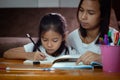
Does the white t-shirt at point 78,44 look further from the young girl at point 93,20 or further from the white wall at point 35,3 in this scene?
the white wall at point 35,3

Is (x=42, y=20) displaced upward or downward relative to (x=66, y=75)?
upward

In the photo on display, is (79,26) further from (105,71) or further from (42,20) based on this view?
(105,71)

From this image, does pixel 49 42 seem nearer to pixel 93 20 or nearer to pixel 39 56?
pixel 39 56

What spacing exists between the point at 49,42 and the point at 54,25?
85mm

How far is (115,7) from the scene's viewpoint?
4.09ft

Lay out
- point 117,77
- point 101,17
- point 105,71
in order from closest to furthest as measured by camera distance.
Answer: point 117,77 < point 105,71 < point 101,17

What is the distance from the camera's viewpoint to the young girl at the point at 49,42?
123cm

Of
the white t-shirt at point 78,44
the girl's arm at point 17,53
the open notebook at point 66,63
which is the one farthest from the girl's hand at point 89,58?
the girl's arm at point 17,53

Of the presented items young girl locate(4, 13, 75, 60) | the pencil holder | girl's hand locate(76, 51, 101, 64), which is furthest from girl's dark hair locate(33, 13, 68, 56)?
the pencil holder

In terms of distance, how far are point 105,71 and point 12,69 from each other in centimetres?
34

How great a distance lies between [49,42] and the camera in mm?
1238

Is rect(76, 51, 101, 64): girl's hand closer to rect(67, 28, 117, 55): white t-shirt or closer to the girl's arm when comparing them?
rect(67, 28, 117, 55): white t-shirt

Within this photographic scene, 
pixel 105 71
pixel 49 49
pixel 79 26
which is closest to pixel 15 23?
pixel 49 49

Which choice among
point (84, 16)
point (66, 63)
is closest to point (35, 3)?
point (84, 16)
